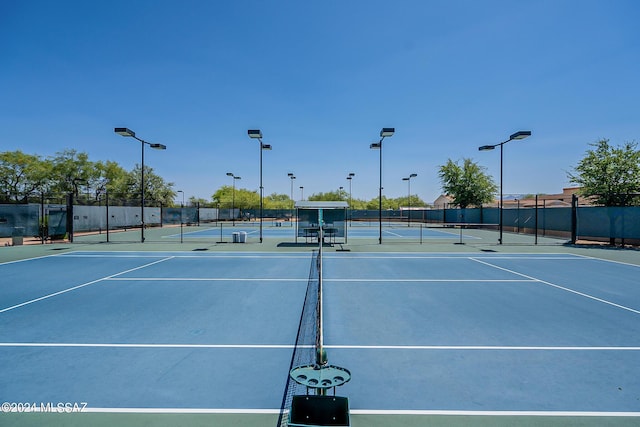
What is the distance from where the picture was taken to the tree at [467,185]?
49.3 m

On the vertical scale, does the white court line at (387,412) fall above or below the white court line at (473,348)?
below

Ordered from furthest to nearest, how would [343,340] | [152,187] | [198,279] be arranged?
[152,187], [198,279], [343,340]

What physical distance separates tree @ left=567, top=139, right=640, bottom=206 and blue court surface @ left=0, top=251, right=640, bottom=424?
52.2 ft

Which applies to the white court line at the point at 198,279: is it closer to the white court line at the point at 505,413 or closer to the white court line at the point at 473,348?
the white court line at the point at 473,348

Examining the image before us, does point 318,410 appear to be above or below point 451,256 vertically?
above

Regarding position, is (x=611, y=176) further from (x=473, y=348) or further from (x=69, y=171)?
(x=69, y=171)

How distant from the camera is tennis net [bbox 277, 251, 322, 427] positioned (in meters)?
4.08

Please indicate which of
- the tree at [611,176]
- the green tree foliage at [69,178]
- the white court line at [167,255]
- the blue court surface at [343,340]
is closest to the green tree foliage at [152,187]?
the green tree foliage at [69,178]

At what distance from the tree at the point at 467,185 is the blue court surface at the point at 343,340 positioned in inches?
1560

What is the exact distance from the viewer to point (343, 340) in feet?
19.9

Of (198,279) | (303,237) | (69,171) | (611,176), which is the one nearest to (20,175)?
(69,171)

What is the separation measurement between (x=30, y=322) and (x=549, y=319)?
1150 cm

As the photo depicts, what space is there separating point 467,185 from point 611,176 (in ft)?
85.4

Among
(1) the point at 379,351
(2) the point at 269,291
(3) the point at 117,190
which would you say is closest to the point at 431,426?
(1) the point at 379,351
